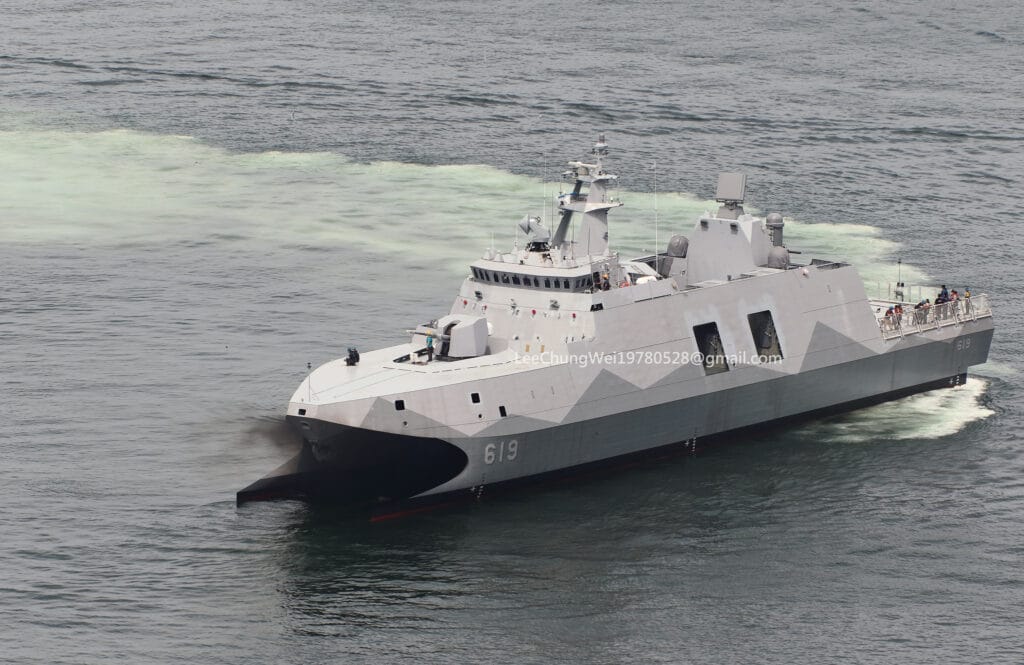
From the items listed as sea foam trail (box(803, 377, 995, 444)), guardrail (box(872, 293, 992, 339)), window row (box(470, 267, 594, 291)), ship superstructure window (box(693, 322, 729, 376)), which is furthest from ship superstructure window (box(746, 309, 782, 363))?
window row (box(470, 267, 594, 291))

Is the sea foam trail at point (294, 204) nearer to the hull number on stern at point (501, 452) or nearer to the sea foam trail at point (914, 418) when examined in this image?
the sea foam trail at point (914, 418)

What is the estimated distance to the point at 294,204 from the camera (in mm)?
71062

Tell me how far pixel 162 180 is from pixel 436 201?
43.7 feet

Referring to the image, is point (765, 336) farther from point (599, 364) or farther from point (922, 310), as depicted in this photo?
point (922, 310)

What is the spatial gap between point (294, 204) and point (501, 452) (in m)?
32.4

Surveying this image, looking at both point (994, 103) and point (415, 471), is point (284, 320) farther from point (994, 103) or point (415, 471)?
point (994, 103)

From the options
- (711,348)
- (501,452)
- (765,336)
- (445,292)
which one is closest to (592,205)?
(711,348)

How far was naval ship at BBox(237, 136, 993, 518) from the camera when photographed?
134 feet

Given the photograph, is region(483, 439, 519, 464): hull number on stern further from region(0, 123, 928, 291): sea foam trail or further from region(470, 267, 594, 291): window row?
region(0, 123, 928, 291): sea foam trail

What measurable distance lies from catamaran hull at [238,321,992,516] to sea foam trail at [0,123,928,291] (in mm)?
13259

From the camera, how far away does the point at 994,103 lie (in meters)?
86.6

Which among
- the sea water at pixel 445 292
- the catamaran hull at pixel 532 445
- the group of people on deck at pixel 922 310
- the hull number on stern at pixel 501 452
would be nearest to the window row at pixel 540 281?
the catamaran hull at pixel 532 445

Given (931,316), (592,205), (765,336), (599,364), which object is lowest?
(599,364)

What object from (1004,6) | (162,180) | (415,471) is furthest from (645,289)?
(1004,6)
